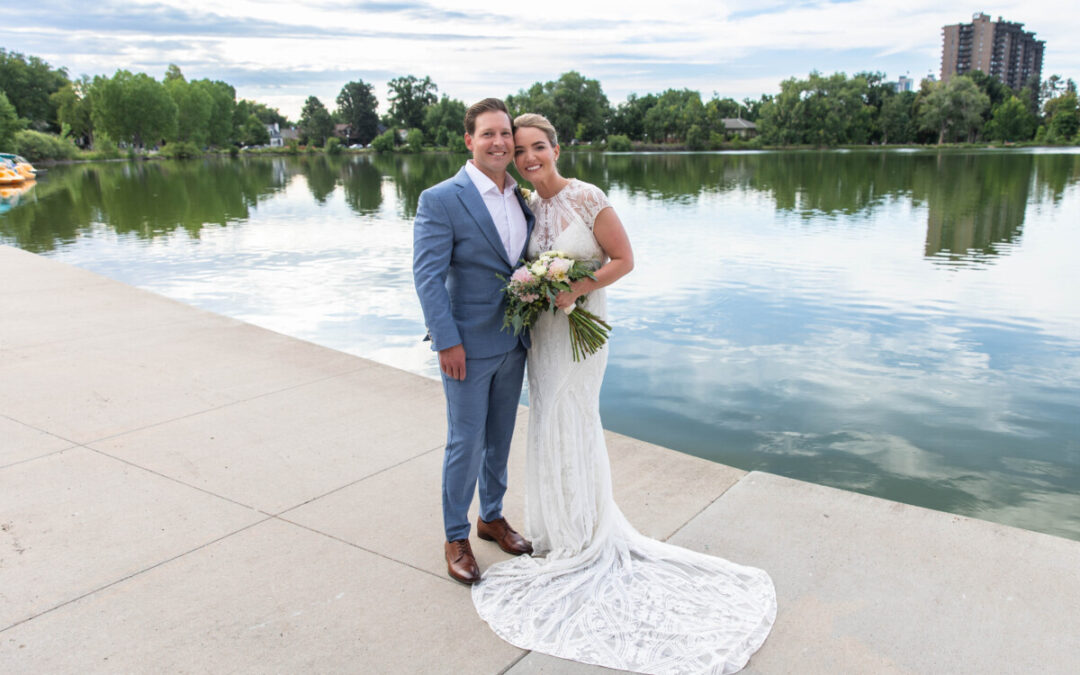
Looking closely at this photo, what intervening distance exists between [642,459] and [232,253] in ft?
44.9

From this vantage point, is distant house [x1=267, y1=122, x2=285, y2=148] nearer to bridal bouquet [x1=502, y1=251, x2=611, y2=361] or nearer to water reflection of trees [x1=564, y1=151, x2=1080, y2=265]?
water reflection of trees [x1=564, y1=151, x2=1080, y2=265]

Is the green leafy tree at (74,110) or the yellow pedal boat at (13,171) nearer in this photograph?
the yellow pedal boat at (13,171)

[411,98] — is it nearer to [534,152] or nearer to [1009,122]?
[1009,122]

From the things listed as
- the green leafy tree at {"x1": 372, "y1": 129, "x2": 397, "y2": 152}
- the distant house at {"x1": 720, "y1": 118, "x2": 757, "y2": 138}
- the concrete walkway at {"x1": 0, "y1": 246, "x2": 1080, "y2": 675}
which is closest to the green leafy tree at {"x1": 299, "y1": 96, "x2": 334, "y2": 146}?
the green leafy tree at {"x1": 372, "y1": 129, "x2": 397, "y2": 152}

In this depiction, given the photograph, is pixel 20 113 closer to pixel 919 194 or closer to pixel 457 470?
pixel 919 194

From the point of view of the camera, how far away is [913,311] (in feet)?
34.3

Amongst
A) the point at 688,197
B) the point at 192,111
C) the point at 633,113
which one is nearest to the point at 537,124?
the point at 688,197

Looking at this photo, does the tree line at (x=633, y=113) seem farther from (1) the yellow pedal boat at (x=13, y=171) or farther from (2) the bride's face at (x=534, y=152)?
(2) the bride's face at (x=534, y=152)

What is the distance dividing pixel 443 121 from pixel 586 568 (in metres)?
126

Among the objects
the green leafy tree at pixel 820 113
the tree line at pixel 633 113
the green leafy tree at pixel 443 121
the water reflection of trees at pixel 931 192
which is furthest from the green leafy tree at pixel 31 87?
the green leafy tree at pixel 820 113

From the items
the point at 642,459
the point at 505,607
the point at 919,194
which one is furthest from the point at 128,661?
the point at 919,194

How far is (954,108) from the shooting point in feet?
332

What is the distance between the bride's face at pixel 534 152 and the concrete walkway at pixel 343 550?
5.89 feet

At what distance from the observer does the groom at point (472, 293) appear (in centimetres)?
313
